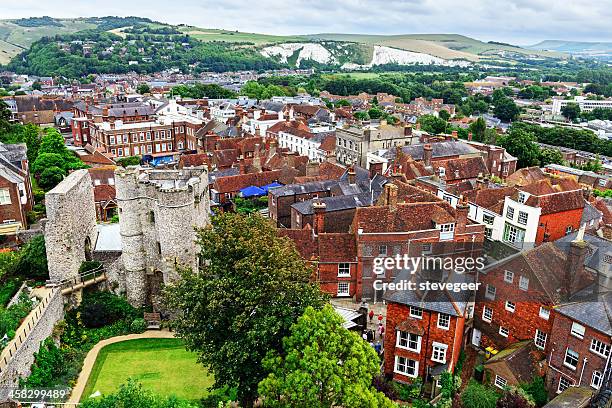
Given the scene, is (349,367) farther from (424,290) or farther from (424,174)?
(424,174)

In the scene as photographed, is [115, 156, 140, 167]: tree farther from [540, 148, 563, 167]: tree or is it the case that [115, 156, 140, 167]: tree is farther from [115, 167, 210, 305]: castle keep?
[540, 148, 563, 167]: tree

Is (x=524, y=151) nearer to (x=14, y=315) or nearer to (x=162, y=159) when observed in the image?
(x=162, y=159)

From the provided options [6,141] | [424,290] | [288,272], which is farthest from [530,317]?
[6,141]

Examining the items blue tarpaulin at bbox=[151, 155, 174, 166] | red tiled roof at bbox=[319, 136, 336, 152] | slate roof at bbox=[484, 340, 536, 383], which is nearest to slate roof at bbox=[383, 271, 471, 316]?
slate roof at bbox=[484, 340, 536, 383]

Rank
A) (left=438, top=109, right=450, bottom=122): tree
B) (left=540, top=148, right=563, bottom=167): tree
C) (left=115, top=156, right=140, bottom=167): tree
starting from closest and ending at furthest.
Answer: (left=115, top=156, right=140, bottom=167): tree, (left=540, top=148, right=563, bottom=167): tree, (left=438, top=109, right=450, bottom=122): tree

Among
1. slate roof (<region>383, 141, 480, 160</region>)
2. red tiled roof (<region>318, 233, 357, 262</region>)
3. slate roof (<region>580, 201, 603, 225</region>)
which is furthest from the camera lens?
slate roof (<region>383, 141, 480, 160</region>)

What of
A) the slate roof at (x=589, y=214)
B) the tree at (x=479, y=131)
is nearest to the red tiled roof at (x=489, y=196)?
the slate roof at (x=589, y=214)

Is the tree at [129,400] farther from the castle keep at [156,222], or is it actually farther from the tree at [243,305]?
the castle keep at [156,222]

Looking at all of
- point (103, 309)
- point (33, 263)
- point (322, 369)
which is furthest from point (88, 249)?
point (322, 369)
